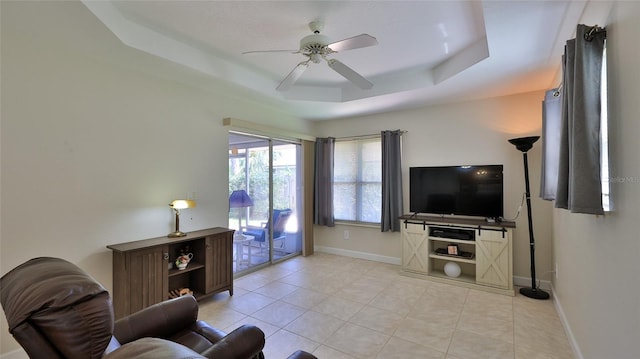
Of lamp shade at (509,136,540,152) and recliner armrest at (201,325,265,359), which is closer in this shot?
recliner armrest at (201,325,265,359)

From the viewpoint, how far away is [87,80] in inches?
100

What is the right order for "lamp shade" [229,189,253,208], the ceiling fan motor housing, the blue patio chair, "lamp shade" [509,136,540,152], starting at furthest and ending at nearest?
the blue patio chair < "lamp shade" [229,189,253,208] < "lamp shade" [509,136,540,152] < the ceiling fan motor housing

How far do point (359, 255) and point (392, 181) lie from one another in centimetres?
144

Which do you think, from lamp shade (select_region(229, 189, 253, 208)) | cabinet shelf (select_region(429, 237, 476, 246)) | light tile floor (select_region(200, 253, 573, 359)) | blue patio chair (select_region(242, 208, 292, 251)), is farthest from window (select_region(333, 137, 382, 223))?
lamp shade (select_region(229, 189, 253, 208))

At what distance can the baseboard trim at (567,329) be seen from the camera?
2121 mm

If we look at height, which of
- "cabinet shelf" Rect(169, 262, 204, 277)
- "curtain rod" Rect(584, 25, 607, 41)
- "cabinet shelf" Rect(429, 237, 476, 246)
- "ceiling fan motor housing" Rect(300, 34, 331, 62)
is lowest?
"cabinet shelf" Rect(169, 262, 204, 277)

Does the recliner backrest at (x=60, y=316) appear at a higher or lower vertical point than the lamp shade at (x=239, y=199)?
lower

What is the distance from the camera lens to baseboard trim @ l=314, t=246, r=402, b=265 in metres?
4.57

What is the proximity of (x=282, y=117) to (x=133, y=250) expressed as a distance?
2853 mm

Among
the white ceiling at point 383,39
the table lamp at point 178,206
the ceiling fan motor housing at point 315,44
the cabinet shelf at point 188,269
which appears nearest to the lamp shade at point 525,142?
the white ceiling at point 383,39

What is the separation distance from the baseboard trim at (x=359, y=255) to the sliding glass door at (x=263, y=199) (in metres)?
0.49

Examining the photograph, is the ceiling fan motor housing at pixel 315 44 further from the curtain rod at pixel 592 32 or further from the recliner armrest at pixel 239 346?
the recliner armrest at pixel 239 346

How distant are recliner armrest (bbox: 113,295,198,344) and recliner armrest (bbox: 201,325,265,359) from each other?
1.64ft

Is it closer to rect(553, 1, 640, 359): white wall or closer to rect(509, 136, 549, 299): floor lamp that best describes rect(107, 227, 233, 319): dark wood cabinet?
rect(553, 1, 640, 359): white wall
